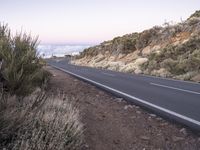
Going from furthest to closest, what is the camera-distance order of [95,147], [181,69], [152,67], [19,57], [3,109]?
[152,67], [181,69], [19,57], [95,147], [3,109]

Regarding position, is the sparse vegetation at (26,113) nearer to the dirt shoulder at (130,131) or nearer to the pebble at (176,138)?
the dirt shoulder at (130,131)

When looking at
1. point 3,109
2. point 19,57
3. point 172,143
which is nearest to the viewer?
point 3,109

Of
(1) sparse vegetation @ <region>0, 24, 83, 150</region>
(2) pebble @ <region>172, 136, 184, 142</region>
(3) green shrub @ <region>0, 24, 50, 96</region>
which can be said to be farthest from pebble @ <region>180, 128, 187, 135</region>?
(3) green shrub @ <region>0, 24, 50, 96</region>

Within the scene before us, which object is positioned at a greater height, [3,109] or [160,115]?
[3,109]

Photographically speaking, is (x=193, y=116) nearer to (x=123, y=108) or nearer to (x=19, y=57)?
(x=123, y=108)

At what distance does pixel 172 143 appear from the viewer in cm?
674

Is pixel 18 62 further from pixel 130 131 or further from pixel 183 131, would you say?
pixel 183 131

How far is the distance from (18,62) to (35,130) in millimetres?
3235

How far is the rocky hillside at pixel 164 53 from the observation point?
25.9m

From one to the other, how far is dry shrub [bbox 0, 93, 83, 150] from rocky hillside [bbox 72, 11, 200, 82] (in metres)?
16.6

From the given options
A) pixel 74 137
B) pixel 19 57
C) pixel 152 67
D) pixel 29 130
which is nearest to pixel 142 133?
pixel 74 137

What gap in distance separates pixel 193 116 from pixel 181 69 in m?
17.4

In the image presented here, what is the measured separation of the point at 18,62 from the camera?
8.09 m

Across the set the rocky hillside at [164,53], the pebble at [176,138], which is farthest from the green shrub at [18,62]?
the rocky hillside at [164,53]
